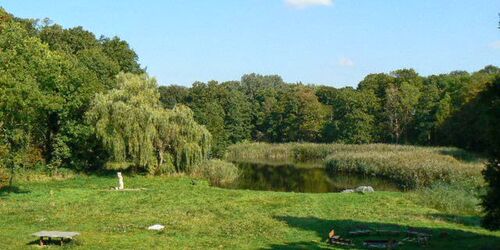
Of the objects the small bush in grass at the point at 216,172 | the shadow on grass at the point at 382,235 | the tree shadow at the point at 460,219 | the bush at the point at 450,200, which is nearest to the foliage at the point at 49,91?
the small bush in grass at the point at 216,172

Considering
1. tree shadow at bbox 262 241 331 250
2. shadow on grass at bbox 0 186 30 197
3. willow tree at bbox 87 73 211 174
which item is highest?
willow tree at bbox 87 73 211 174

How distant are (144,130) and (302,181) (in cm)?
1491

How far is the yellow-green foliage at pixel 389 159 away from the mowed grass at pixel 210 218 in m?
11.9

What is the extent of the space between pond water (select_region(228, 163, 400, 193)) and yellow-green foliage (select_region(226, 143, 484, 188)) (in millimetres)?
1556

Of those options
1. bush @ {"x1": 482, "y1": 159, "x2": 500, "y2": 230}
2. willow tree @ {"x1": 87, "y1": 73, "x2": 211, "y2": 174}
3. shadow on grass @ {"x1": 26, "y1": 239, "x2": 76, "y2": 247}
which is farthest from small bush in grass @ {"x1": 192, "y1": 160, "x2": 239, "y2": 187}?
bush @ {"x1": 482, "y1": 159, "x2": 500, "y2": 230}

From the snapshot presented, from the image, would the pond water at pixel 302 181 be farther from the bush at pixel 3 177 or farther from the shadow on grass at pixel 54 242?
the shadow on grass at pixel 54 242

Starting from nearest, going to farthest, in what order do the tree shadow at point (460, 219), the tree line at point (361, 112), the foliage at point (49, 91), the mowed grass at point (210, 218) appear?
the mowed grass at point (210, 218) < the tree shadow at point (460, 219) < the foliage at point (49, 91) < the tree line at point (361, 112)

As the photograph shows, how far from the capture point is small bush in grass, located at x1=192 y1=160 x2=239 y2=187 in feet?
131

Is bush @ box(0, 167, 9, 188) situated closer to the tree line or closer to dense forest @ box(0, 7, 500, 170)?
dense forest @ box(0, 7, 500, 170)

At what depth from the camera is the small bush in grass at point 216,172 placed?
39.9 meters

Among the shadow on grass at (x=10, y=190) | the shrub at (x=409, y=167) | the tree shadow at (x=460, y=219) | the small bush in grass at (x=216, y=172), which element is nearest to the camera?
the tree shadow at (x=460, y=219)

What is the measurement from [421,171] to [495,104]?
2650cm

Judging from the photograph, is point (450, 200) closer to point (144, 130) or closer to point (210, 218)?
point (210, 218)

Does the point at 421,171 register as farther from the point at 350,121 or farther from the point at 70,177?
the point at 350,121
